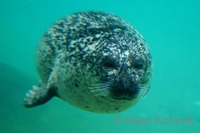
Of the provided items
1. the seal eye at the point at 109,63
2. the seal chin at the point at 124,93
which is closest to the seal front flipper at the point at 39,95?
the seal eye at the point at 109,63

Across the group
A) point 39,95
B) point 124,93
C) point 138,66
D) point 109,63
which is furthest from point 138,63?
point 39,95

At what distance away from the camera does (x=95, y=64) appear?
140 inches

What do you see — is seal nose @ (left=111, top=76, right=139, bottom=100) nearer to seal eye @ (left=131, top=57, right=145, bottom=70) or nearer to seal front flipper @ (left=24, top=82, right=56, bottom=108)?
seal eye @ (left=131, top=57, right=145, bottom=70)

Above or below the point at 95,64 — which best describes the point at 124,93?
below

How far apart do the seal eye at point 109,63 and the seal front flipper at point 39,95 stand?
1.18 metres

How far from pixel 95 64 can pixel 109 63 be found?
190 millimetres

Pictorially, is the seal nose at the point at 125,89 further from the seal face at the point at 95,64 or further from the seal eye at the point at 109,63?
the seal eye at the point at 109,63

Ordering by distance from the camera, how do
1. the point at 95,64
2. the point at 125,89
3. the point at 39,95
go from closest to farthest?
the point at 125,89 < the point at 95,64 < the point at 39,95

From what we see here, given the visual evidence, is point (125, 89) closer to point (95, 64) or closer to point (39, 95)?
point (95, 64)

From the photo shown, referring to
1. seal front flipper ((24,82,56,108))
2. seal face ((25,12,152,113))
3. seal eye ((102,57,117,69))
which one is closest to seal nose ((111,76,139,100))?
seal face ((25,12,152,113))

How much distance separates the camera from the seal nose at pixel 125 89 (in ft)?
10.5

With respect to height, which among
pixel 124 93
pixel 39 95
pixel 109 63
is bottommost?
pixel 124 93

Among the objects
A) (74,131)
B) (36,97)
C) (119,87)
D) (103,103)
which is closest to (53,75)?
(36,97)

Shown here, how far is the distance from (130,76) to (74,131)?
9511mm
